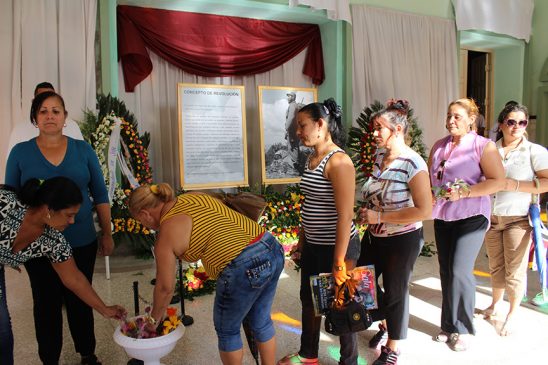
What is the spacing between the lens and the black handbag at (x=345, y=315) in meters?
2.04

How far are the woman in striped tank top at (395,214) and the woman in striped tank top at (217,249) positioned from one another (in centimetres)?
72

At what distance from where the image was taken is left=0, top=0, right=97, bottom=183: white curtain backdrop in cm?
427

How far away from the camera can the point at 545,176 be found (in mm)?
2848

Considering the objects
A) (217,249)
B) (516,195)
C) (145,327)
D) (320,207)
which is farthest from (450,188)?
(145,327)

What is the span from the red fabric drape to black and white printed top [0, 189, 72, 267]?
11.0ft

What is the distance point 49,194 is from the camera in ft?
5.97

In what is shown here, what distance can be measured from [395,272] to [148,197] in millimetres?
1324

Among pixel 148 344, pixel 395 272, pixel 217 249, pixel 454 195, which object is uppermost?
pixel 454 195

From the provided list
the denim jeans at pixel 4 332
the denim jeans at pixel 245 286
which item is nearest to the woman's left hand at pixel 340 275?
the denim jeans at pixel 245 286

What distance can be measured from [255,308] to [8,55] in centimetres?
378

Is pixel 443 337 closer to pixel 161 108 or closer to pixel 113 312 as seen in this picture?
pixel 113 312

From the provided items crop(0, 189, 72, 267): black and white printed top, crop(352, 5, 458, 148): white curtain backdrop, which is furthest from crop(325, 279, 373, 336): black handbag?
crop(352, 5, 458, 148): white curtain backdrop

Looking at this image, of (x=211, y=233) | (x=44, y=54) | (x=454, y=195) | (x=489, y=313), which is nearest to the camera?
(x=211, y=233)

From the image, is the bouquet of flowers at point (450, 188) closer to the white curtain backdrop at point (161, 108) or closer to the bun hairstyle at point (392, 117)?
the bun hairstyle at point (392, 117)
